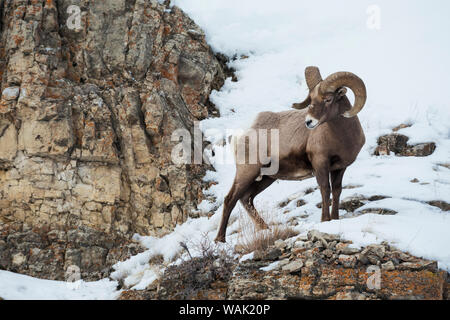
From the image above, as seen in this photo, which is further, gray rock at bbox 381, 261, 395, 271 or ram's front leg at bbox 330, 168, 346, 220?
ram's front leg at bbox 330, 168, 346, 220

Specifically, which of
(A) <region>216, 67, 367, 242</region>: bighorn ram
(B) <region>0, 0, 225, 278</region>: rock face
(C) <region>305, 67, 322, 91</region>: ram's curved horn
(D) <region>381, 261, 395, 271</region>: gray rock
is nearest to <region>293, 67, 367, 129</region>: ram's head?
(A) <region>216, 67, 367, 242</region>: bighorn ram

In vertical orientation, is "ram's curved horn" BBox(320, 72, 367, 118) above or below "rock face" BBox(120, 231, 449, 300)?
above

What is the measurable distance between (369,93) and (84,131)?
7.12 meters

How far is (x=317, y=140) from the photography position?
5371mm

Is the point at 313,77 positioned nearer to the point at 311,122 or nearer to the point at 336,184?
the point at 311,122

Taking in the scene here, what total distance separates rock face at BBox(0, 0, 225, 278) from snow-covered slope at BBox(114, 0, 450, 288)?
933 mm

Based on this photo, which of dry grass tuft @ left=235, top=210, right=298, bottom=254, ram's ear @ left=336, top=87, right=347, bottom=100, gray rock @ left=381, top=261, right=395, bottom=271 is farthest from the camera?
ram's ear @ left=336, top=87, right=347, bottom=100

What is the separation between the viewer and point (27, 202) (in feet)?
29.2

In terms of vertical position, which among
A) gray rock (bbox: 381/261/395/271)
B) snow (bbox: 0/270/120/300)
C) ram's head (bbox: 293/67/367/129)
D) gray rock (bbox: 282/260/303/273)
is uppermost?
ram's head (bbox: 293/67/367/129)

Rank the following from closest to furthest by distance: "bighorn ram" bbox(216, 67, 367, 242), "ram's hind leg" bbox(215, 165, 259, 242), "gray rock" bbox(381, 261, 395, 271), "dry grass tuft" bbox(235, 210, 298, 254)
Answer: "gray rock" bbox(381, 261, 395, 271), "dry grass tuft" bbox(235, 210, 298, 254), "bighorn ram" bbox(216, 67, 367, 242), "ram's hind leg" bbox(215, 165, 259, 242)

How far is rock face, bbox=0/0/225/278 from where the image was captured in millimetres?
8930

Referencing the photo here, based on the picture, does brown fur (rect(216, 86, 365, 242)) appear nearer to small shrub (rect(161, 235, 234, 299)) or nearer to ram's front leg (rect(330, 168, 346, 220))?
ram's front leg (rect(330, 168, 346, 220))

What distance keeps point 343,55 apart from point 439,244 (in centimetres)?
938
